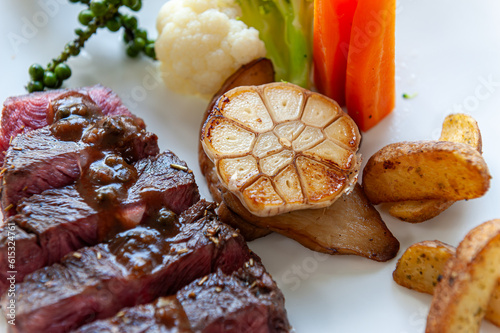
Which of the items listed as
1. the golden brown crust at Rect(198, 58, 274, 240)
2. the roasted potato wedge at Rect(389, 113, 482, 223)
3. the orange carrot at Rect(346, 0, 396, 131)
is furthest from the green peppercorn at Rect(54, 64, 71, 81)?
the roasted potato wedge at Rect(389, 113, 482, 223)

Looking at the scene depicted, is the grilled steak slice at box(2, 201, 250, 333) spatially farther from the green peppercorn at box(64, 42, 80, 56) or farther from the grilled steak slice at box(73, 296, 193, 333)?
the green peppercorn at box(64, 42, 80, 56)

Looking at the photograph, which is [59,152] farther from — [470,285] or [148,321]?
[470,285]

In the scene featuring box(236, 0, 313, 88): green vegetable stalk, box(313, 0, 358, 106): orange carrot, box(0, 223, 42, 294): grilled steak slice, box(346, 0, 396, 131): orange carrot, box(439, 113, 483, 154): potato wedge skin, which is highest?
box(236, 0, 313, 88): green vegetable stalk

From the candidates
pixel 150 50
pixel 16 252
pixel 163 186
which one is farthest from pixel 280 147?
pixel 150 50

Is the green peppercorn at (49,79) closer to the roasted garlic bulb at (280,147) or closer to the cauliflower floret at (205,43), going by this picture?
the cauliflower floret at (205,43)

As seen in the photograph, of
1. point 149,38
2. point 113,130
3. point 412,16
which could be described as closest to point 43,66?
point 149,38

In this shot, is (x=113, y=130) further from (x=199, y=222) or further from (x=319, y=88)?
(x=319, y=88)
